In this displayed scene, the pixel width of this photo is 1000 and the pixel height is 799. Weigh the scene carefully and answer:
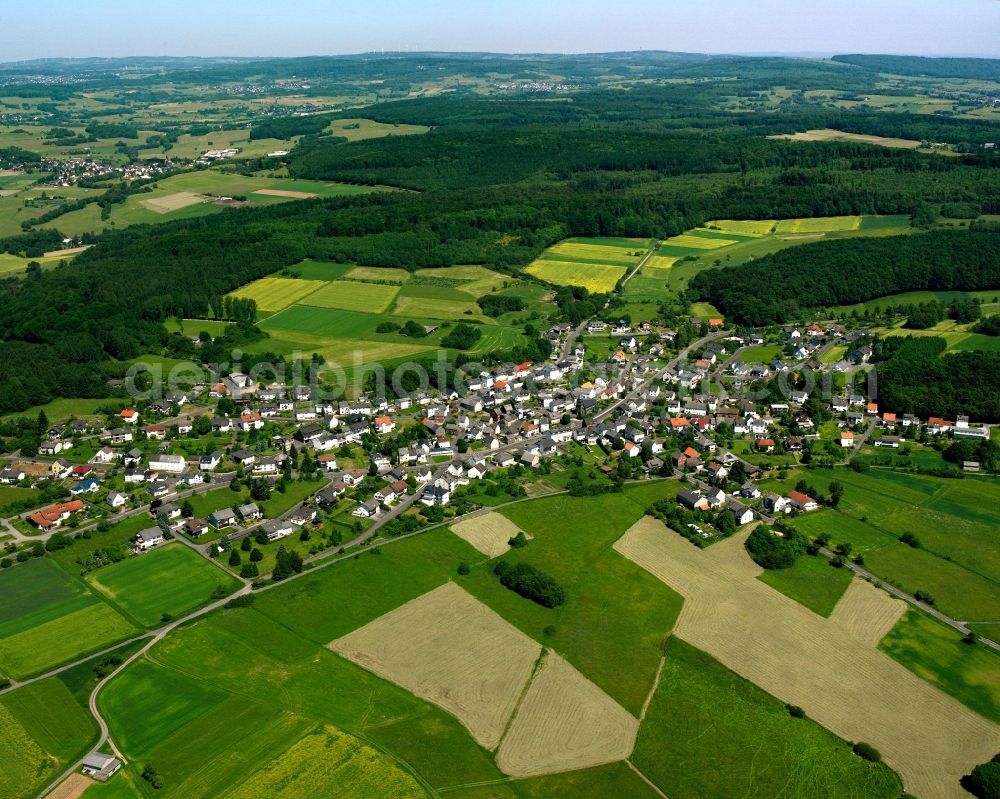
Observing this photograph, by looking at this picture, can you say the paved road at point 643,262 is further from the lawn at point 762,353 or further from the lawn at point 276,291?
the lawn at point 276,291

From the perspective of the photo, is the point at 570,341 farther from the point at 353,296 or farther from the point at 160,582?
the point at 160,582

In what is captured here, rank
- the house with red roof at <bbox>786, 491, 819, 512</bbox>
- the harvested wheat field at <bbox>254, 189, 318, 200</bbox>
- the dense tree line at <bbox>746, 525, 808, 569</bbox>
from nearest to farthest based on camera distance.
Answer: the dense tree line at <bbox>746, 525, 808, 569</bbox> → the house with red roof at <bbox>786, 491, 819, 512</bbox> → the harvested wheat field at <bbox>254, 189, 318, 200</bbox>

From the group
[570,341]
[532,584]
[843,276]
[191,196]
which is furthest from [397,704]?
[191,196]

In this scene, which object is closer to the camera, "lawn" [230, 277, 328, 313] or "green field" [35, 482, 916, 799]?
"green field" [35, 482, 916, 799]

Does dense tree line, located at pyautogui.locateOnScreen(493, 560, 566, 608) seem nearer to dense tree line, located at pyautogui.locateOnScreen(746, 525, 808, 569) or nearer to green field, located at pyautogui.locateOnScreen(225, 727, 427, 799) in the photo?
dense tree line, located at pyautogui.locateOnScreen(746, 525, 808, 569)

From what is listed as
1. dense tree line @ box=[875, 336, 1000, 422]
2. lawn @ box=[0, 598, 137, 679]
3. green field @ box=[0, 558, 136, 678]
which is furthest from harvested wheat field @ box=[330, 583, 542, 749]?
dense tree line @ box=[875, 336, 1000, 422]

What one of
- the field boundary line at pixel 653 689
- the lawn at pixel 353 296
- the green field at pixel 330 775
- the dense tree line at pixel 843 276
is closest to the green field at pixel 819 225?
the dense tree line at pixel 843 276
